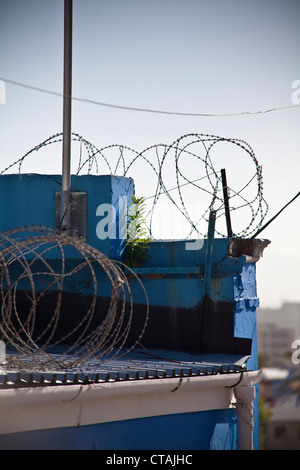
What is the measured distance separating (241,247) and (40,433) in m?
5.15

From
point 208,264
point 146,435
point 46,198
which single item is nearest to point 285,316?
point 146,435

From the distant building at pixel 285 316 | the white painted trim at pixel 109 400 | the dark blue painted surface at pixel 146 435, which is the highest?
the distant building at pixel 285 316

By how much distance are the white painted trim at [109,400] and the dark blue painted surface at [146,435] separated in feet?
0.35

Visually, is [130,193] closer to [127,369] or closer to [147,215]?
[147,215]

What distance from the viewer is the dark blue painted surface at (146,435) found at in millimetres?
6840

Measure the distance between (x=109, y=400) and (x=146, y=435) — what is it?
2.97ft

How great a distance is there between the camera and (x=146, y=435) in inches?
317

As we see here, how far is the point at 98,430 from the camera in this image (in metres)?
7.44

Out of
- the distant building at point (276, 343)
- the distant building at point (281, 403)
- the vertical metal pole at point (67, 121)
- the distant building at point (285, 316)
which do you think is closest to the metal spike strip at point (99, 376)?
the vertical metal pole at point (67, 121)

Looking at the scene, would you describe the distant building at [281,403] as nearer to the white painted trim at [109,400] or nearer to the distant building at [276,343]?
the distant building at [276,343]

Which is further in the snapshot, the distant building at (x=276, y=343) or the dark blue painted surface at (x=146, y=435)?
the dark blue painted surface at (x=146, y=435)

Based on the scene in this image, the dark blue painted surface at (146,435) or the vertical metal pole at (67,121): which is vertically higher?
the vertical metal pole at (67,121)
